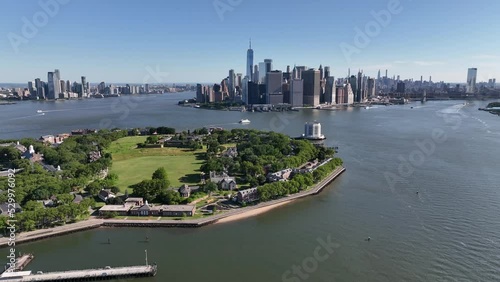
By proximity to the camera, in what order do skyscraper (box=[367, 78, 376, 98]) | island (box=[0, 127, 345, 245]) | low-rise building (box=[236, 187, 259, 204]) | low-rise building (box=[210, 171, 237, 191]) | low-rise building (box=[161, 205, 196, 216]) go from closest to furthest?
island (box=[0, 127, 345, 245]) < low-rise building (box=[161, 205, 196, 216]) < low-rise building (box=[236, 187, 259, 204]) < low-rise building (box=[210, 171, 237, 191]) < skyscraper (box=[367, 78, 376, 98])

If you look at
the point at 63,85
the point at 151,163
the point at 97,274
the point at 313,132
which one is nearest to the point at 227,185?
the point at 151,163

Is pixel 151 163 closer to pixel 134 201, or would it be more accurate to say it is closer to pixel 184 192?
pixel 184 192

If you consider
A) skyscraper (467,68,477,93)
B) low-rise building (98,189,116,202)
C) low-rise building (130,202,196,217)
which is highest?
skyscraper (467,68,477,93)

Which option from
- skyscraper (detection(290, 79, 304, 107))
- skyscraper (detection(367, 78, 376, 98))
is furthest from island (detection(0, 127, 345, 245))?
skyscraper (detection(367, 78, 376, 98))

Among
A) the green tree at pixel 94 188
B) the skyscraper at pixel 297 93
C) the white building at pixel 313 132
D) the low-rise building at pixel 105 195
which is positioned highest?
the skyscraper at pixel 297 93

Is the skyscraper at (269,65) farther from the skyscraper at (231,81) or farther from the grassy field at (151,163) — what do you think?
the grassy field at (151,163)

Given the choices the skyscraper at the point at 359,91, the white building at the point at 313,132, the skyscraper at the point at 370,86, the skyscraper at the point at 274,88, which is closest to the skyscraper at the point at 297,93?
the skyscraper at the point at 274,88

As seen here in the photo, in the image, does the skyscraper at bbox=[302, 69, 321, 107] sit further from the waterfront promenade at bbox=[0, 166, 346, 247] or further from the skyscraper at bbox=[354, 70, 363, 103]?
the waterfront promenade at bbox=[0, 166, 346, 247]
